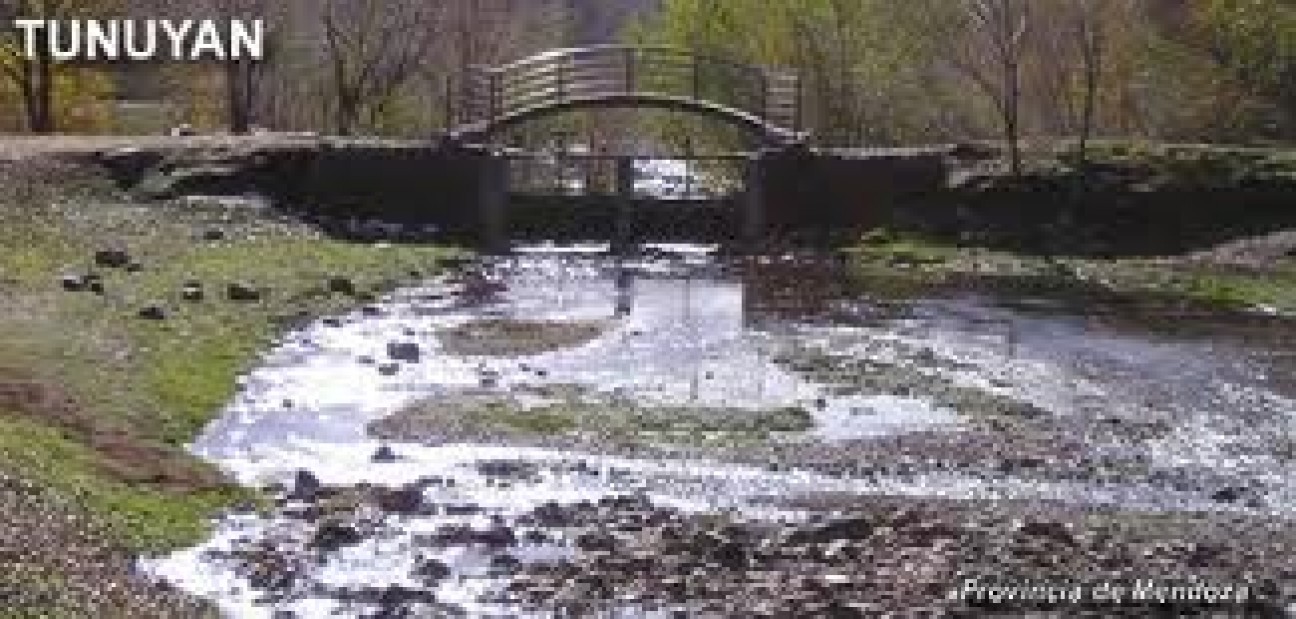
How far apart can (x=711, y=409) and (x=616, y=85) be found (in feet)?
93.4

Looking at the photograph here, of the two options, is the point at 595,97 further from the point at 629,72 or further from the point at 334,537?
the point at 334,537

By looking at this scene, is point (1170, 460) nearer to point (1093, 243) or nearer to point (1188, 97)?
point (1093, 243)

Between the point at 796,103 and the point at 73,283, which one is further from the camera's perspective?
the point at 796,103

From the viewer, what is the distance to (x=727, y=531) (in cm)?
2284

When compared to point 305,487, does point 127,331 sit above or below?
above

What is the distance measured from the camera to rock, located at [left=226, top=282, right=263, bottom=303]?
3722 centimetres

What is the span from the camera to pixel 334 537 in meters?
22.1

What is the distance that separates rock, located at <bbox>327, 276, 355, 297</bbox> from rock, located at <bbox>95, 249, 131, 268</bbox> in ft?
14.1

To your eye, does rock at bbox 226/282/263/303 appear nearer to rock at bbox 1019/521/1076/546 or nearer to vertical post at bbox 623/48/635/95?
vertical post at bbox 623/48/635/95

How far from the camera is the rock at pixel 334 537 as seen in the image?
21.8 metres

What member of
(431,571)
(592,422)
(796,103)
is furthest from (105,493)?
(796,103)

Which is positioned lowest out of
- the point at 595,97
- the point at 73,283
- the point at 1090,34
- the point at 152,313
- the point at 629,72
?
the point at 152,313

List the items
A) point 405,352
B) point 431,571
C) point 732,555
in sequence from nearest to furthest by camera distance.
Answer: point 431,571, point 732,555, point 405,352

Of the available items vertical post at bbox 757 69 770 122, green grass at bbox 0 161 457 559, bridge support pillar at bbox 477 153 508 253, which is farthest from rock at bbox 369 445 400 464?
vertical post at bbox 757 69 770 122
